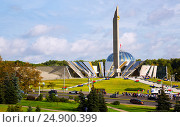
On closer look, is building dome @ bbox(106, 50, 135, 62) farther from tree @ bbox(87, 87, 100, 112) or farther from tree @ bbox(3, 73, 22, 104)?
tree @ bbox(87, 87, 100, 112)

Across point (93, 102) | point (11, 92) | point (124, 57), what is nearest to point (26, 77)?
point (11, 92)

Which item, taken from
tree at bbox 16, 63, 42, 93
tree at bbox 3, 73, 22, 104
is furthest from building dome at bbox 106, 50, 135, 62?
tree at bbox 3, 73, 22, 104

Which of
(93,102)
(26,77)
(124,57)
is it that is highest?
(124,57)

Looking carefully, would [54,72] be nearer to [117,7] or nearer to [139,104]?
[117,7]

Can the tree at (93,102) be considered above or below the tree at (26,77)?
below

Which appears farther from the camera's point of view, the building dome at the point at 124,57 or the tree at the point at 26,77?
the building dome at the point at 124,57

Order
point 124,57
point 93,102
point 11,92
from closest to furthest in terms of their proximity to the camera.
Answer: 1. point 93,102
2. point 11,92
3. point 124,57

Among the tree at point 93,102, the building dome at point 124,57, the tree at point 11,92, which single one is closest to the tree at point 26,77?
the tree at point 11,92

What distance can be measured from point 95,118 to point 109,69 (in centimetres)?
8731

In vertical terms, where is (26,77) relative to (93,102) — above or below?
above

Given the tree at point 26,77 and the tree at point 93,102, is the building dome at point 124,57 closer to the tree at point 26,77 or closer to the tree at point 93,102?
the tree at point 26,77

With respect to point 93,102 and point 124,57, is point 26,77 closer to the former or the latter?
point 93,102

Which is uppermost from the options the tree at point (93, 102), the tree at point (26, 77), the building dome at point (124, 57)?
the building dome at point (124, 57)

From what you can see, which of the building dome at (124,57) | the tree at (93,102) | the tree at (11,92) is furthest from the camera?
the building dome at (124,57)
